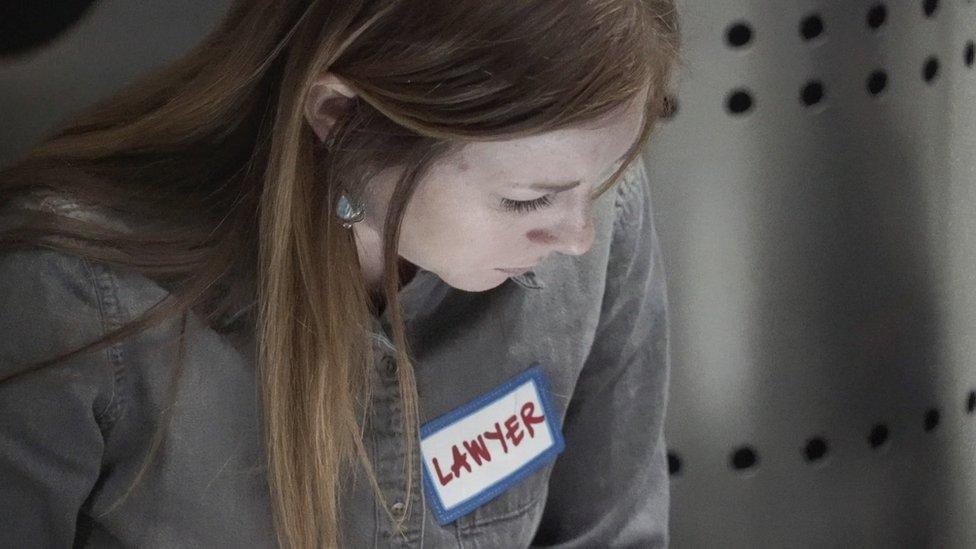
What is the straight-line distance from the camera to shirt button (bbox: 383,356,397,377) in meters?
0.61

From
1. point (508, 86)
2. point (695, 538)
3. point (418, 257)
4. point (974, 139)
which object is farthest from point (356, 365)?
point (974, 139)

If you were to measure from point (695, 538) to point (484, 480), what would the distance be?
18 cm

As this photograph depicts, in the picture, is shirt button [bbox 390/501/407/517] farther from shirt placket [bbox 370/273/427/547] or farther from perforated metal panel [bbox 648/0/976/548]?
perforated metal panel [bbox 648/0/976/548]

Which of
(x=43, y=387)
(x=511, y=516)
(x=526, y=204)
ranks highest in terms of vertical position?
(x=526, y=204)

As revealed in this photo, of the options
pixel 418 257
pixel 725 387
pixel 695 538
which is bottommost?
pixel 695 538

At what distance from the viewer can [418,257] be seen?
56cm

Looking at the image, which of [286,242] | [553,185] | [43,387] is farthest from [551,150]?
[43,387]

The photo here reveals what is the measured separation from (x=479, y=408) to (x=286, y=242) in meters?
0.16

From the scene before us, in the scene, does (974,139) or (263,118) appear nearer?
(263,118)

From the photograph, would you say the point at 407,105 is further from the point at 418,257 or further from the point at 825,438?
the point at 825,438

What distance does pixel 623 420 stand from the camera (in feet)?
2.43

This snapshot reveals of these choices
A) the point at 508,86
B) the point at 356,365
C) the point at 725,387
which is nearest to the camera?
the point at 508,86

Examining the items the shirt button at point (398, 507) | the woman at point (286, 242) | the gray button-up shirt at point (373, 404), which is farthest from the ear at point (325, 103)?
the shirt button at point (398, 507)

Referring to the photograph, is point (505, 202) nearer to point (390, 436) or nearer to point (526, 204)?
point (526, 204)
